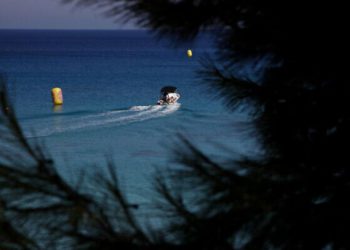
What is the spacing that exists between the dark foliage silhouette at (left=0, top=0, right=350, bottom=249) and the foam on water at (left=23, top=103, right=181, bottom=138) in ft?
65.7

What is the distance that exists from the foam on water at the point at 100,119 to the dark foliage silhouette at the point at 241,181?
20.0 m

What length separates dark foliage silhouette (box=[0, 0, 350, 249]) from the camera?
186cm

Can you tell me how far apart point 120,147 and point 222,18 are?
18.4 m

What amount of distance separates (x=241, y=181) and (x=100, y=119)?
24479 mm

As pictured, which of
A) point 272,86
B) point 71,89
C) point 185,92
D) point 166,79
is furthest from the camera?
point 166,79

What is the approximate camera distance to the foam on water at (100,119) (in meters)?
→ 23.3

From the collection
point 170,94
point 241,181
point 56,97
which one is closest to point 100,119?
point 170,94

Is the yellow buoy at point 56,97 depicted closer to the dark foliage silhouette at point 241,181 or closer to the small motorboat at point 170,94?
the small motorboat at point 170,94

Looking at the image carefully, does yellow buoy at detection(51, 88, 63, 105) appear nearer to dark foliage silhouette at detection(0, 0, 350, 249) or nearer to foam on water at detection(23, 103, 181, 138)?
foam on water at detection(23, 103, 181, 138)

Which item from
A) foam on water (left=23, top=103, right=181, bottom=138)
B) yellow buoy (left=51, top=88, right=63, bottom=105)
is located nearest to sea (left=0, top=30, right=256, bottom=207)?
foam on water (left=23, top=103, right=181, bottom=138)

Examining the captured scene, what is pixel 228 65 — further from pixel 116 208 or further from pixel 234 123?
pixel 116 208

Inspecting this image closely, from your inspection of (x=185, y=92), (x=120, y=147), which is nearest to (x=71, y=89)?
(x=185, y=92)

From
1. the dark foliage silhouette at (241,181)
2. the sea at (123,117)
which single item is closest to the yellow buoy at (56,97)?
the sea at (123,117)

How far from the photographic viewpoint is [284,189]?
1910 millimetres
